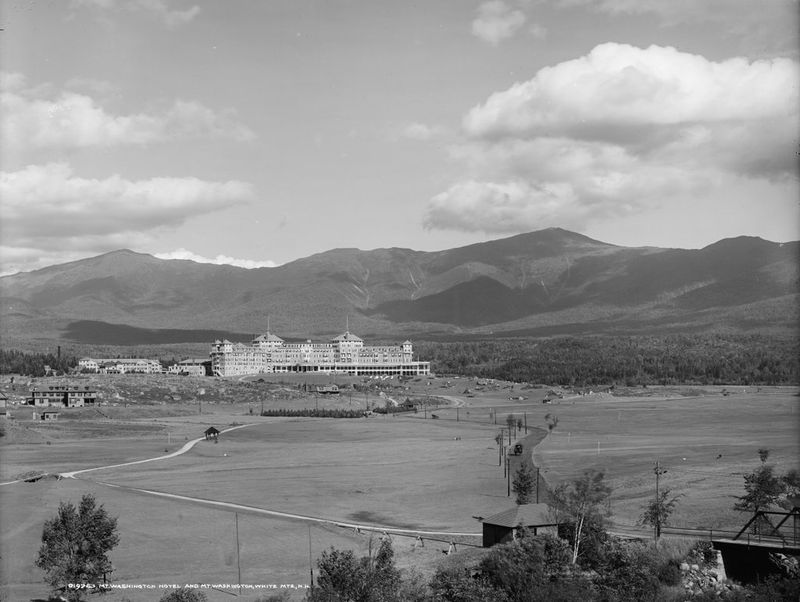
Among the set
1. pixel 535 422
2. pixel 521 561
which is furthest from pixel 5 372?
pixel 521 561

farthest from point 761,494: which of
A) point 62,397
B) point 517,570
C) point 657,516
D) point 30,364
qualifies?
point 30,364

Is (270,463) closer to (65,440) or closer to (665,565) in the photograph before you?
(65,440)

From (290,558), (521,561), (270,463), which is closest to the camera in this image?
(521,561)

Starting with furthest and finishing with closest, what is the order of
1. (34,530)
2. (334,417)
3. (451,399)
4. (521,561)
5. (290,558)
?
(451,399) → (334,417) → (34,530) → (290,558) → (521,561)

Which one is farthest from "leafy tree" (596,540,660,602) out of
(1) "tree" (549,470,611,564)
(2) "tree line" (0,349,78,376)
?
(2) "tree line" (0,349,78,376)

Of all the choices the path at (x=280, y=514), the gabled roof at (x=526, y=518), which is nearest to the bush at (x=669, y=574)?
the gabled roof at (x=526, y=518)

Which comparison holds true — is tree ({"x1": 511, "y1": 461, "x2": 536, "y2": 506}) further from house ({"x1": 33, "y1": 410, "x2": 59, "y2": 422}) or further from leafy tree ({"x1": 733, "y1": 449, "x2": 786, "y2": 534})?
house ({"x1": 33, "y1": 410, "x2": 59, "y2": 422})
